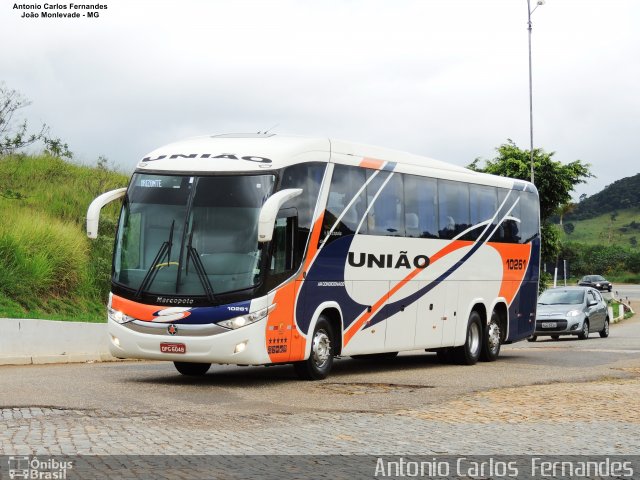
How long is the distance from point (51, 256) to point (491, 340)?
38.0 ft

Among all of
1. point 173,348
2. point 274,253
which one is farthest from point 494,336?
point 173,348

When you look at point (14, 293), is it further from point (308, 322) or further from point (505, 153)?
point (505, 153)

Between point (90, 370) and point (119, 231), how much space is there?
3.41 meters

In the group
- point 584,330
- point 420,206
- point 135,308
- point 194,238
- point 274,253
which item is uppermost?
point 420,206

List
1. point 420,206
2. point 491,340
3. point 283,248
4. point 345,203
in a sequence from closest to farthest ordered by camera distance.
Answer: point 283,248
point 345,203
point 420,206
point 491,340

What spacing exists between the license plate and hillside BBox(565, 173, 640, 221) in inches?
5442

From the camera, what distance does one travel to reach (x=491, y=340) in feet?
74.0

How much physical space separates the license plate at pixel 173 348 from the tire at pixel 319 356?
2.11m

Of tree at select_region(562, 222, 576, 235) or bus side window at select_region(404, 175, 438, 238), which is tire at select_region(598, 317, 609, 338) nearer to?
bus side window at select_region(404, 175, 438, 238)

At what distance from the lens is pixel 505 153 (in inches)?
2253

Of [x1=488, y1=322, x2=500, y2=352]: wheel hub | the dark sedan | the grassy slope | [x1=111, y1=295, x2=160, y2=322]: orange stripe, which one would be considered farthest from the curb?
the grassy slope

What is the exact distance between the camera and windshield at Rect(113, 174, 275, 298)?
15172 millimetres

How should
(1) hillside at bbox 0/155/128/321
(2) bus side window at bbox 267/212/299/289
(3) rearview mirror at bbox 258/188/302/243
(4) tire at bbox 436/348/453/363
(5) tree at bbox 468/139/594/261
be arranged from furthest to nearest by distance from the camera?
1. (5) tree at bbox 468/139/594/261
2. (1) hillside at bbox 0/155/128/321
3. (4) tire at bbox 436/348/453/363
4. (2) bus side window at bbox 267/212/299/289
5. (3) rearview mirror at bbox 258/188/302/243

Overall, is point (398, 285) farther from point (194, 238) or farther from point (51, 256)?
point (51, 256)
